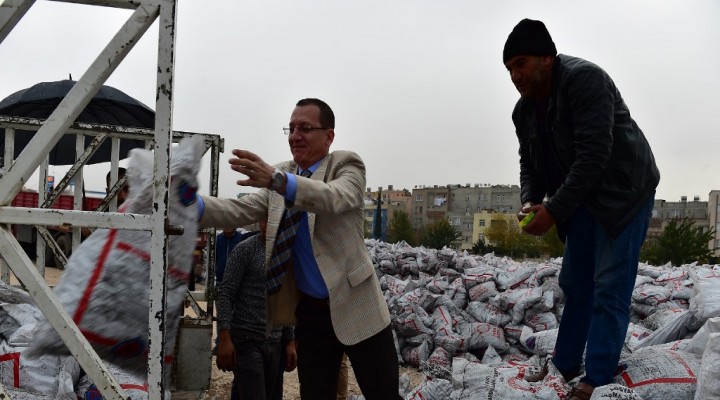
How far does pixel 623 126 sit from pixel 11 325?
341 centimetres

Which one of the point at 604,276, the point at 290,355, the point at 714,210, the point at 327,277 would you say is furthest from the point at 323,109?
the point at 714,210

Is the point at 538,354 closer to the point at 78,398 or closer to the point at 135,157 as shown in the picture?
the point at 78,398

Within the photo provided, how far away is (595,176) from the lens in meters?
2.16

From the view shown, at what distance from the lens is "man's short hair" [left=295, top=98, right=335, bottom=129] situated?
2.17 meters

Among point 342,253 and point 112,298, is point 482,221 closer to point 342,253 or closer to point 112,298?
point 342,253

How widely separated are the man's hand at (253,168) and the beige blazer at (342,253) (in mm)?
314

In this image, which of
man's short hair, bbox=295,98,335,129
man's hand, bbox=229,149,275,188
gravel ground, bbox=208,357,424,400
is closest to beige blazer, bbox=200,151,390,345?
man's short hair, bbox=295,98,335,129

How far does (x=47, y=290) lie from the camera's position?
1.32 meters

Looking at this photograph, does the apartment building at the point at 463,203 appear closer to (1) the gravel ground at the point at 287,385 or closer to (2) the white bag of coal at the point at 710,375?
(1) the gravel ground at the point at 287,385

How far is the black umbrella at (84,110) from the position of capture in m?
5.89

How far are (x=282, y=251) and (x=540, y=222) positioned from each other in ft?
3.43

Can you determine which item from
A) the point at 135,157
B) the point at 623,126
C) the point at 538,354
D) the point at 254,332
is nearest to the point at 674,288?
the point at 538,354

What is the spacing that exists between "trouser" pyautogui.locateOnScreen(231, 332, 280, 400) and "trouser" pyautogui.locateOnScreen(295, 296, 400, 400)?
0.77 meters

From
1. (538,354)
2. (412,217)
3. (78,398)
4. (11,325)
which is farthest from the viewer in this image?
(412,217)
